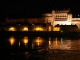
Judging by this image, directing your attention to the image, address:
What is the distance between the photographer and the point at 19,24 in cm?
6706

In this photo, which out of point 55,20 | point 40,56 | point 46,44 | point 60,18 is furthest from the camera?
point 60,18

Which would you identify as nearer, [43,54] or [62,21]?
[43,54]

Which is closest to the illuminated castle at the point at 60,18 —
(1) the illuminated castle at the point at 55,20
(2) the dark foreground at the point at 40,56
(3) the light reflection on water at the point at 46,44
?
(1) the illuminated castle at the point at 55,20

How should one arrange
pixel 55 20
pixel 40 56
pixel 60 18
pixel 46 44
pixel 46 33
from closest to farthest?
pixel 40 56 → pixel 46 44 → pixel 46 33 → pixel 55 20 → pixel 60 18

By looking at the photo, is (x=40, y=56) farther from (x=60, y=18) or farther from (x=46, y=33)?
(x=60, y=18)

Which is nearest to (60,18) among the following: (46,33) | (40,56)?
(46,33)

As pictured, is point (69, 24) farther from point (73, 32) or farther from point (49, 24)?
point (73, 32)

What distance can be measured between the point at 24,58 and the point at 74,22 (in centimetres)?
4663

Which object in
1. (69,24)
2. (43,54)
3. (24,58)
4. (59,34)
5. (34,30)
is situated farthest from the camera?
(69,24)

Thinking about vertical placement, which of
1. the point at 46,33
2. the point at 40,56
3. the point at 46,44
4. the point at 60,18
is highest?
the point at 60,18

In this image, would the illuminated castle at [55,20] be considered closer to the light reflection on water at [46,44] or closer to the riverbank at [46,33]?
the riverbank at [46,33]

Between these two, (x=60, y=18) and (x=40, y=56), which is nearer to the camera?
(x=40, y=56)

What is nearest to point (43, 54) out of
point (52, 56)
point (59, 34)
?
point (52, 56)

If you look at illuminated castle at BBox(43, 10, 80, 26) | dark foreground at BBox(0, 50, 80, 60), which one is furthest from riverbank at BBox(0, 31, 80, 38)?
dark foreground at BBox(0, 50, 80, 60)
